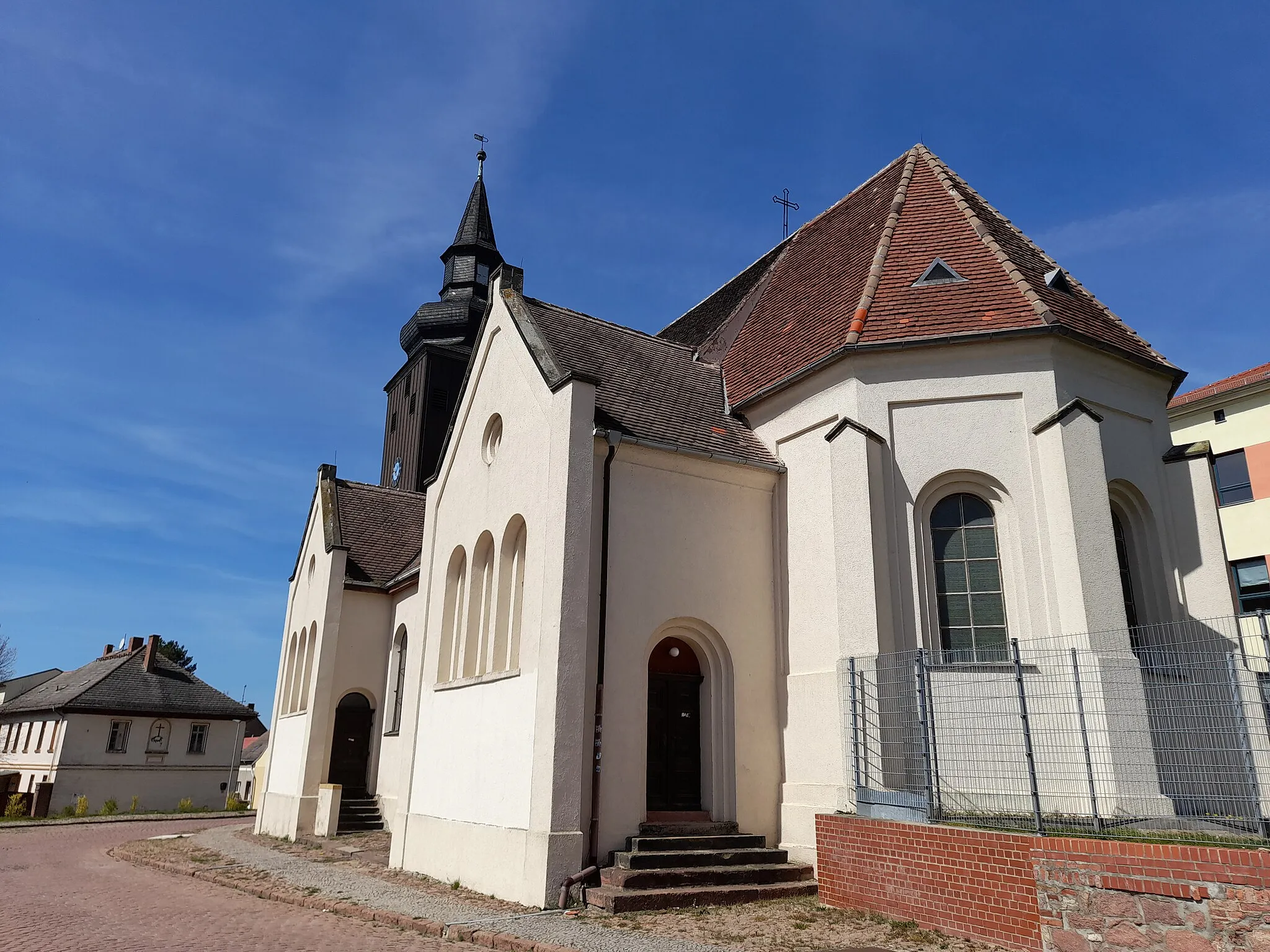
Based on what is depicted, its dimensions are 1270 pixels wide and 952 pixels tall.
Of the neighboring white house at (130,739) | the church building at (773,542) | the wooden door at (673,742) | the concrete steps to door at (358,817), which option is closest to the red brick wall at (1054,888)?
the church building at (773,542)

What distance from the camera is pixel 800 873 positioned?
1219 cm

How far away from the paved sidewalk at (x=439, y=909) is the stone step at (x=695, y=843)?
1.81 meters

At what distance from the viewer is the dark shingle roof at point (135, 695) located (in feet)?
133

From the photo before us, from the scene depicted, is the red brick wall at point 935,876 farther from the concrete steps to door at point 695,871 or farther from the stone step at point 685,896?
the concrete steps to door at point 695,871

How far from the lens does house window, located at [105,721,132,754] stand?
4053cm

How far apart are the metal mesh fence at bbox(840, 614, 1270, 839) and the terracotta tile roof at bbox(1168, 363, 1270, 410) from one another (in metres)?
18.1

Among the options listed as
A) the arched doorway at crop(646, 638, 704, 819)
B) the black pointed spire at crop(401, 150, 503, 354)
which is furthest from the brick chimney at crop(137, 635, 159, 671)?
the arched doorway at crop(646, 638, 704, 819)

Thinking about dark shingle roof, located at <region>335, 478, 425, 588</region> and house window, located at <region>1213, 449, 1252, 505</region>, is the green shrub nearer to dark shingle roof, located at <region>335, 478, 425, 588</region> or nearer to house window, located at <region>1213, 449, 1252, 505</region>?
dark shingle roof, located at <region>335, 478, 425, 588</region>

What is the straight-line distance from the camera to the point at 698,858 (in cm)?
1197

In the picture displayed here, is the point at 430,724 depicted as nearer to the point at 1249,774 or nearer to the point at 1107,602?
the point at 1107,602

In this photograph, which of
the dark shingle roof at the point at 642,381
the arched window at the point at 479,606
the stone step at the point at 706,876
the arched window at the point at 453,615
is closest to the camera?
the stone step at the point at 706,876

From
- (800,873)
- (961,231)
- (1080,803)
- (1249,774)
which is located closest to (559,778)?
(800,873)

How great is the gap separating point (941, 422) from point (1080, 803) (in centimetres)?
552

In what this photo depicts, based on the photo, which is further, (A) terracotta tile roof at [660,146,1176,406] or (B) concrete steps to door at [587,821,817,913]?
(A) terracotta tile roof at [660,146,1176,406]
